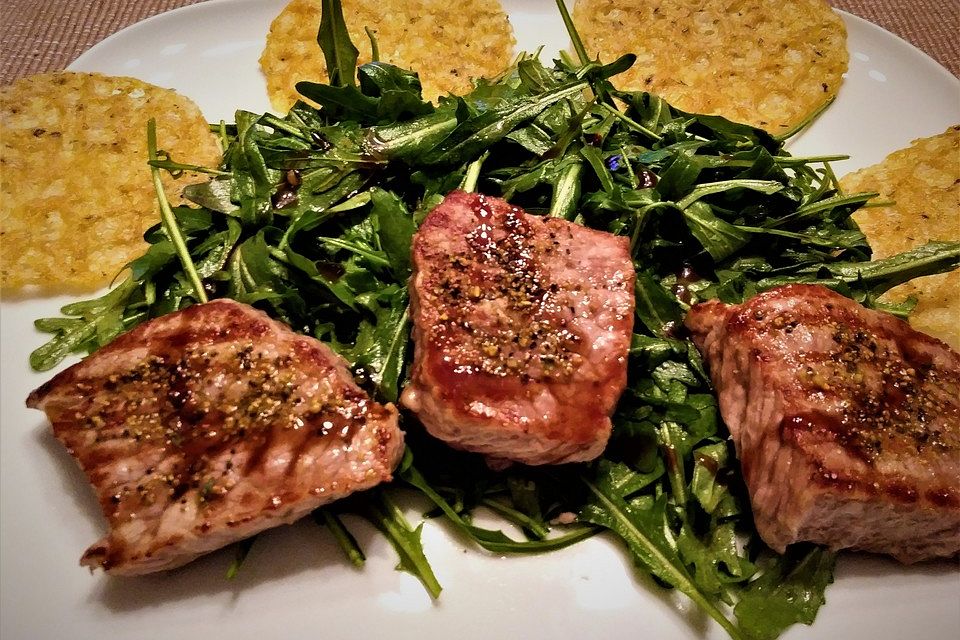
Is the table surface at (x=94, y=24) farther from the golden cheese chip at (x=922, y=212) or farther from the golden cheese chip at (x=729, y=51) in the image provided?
the golden cheese chip at (x=922, y=212)

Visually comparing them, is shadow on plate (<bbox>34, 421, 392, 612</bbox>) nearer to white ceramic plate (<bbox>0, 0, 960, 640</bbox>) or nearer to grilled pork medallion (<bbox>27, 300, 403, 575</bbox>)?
white ceramic plate (<bbox>0, 0, 960, 640</bbox>)

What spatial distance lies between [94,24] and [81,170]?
154 cm

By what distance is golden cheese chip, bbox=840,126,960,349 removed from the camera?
274cm

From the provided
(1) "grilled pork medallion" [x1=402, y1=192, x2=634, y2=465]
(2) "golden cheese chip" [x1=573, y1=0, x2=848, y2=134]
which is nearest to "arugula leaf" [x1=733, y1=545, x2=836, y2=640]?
(1) "grilled pork medallion" [x1=402, y1=192, x2=634, y2=465]

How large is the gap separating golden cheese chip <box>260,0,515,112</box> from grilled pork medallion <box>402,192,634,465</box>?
126 cm

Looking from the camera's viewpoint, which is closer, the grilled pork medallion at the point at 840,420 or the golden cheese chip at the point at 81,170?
the grilled pork medallion at the point at 840,420

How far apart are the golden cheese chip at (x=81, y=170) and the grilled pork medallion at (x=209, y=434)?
1.98ft

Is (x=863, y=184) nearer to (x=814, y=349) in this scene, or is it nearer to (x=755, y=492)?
(x=814, y=349)

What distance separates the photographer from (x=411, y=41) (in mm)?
3381

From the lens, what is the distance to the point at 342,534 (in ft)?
7.13

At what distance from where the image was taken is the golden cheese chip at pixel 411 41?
3.29 m

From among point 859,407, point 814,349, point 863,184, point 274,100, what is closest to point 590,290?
point 814,349

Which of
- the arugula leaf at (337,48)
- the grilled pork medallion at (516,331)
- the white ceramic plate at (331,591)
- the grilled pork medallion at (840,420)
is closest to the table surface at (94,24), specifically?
the arugula leaf at (337,48)

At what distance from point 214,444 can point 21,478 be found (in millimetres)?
733
